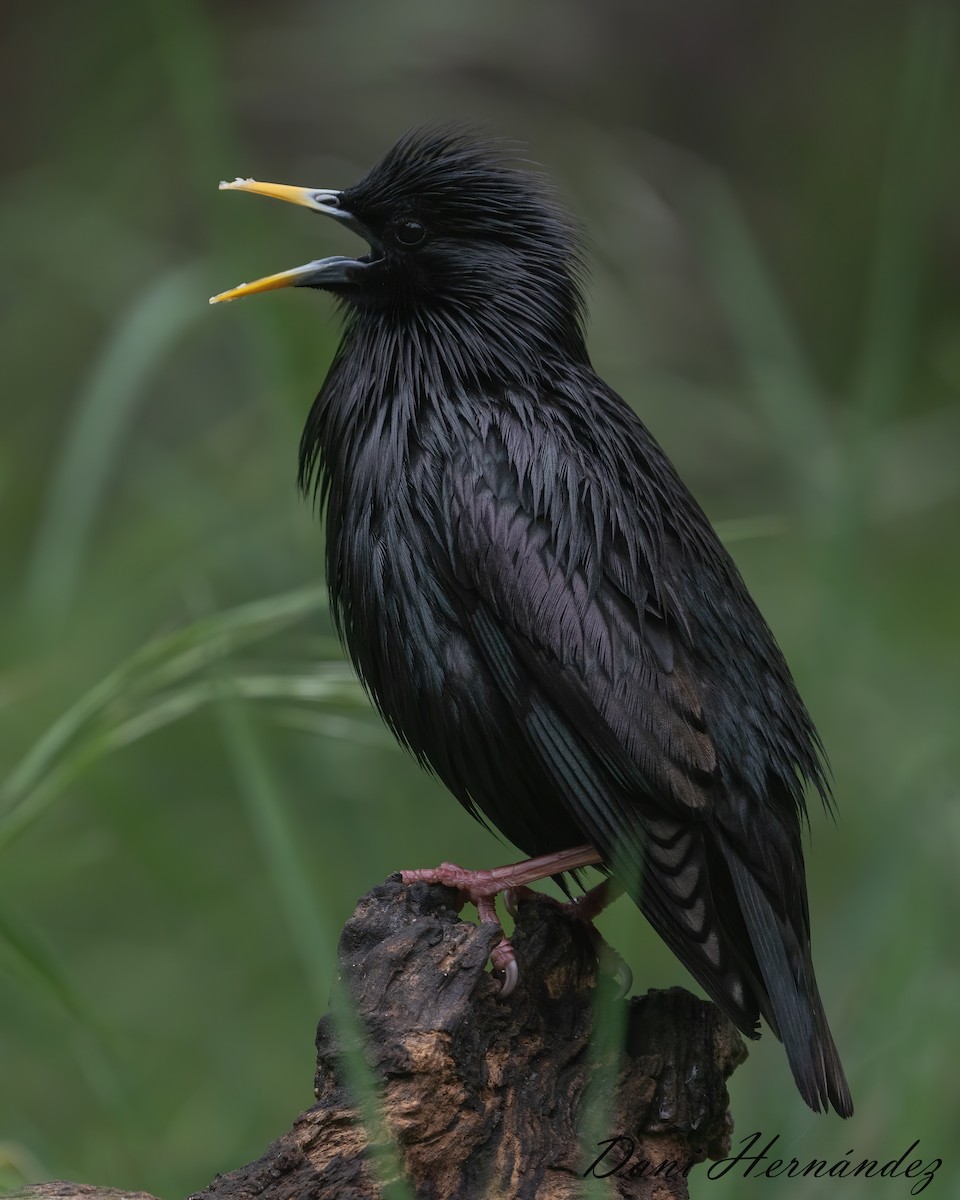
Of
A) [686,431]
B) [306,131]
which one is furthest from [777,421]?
[306,131]

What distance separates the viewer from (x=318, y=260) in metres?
3.47

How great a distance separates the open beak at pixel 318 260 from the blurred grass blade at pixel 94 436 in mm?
822

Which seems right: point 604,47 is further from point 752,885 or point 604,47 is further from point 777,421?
point 752,885

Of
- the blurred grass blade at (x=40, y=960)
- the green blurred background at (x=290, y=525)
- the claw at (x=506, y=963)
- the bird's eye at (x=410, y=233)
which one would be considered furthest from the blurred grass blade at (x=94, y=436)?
the claw at (x=506, y=963)

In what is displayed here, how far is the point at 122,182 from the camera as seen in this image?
6.38m

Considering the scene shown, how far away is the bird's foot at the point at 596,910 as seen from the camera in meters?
2.89

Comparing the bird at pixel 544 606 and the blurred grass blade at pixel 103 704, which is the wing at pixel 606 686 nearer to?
the bird at pixel 544 606

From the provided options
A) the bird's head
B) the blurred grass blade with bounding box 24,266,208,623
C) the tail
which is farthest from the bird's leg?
the blurred grass blade with bounding box 24,266,208,623

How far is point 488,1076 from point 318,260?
180cm

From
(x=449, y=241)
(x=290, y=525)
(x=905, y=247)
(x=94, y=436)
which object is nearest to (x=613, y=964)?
(x=449, y=241)

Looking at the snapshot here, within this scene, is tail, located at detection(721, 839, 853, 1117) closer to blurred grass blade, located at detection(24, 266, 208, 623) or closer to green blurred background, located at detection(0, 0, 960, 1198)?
green blurred background, located at detection(0, 0, 960, 1198)

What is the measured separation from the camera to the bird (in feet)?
9.49

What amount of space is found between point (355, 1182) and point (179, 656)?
4.06 feet

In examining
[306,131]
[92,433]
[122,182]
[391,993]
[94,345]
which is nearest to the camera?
[391,993]
